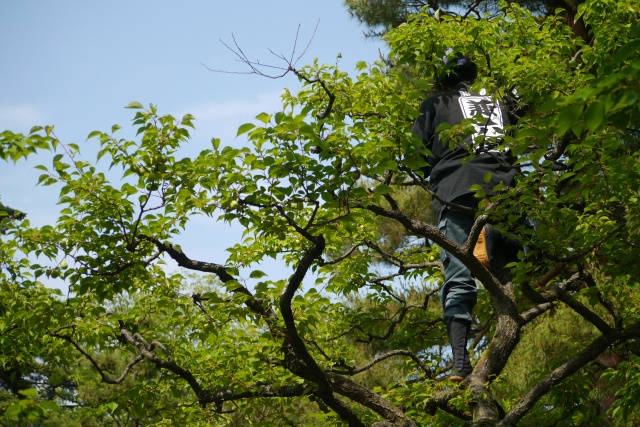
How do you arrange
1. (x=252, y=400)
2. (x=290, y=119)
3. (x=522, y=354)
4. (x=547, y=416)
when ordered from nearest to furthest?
(x=290, y=119)
(x=547, y=416)
(x=252, y=400)
(x=522, y=354)

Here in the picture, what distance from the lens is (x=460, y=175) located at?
4.30 meters

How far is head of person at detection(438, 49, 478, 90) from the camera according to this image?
4.82 meters

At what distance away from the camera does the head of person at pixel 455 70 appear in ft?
15.8

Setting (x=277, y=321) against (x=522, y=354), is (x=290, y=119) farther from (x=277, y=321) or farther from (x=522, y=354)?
(x=522, y=354)

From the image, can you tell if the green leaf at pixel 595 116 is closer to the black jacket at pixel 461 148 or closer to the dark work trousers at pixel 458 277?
the black jacket at pixel 461 148

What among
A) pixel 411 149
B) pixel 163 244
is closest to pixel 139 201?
pixel 163 244

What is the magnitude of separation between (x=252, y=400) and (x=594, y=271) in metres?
3.82

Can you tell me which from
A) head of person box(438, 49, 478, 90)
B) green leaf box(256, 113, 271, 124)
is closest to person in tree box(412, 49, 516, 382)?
head of person box(438, 49, 478, 90)

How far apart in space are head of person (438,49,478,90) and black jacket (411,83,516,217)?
0.16 m

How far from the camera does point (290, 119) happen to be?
337 cm

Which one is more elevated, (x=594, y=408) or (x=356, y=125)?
(x=356, y=125)

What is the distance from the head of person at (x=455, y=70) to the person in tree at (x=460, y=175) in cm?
20

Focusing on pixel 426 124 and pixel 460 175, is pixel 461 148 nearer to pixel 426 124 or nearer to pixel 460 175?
pixel 460 175

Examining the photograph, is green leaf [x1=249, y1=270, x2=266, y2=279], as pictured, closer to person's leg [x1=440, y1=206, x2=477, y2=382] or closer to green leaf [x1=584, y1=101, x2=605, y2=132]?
person's leg [x1=440, y1=206, x2=477, y2=382]
